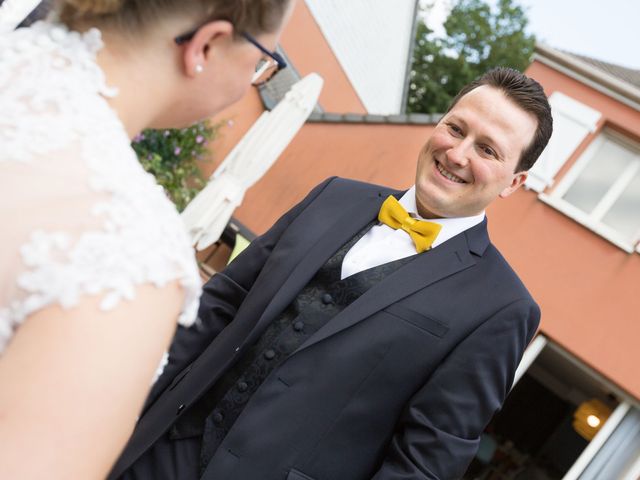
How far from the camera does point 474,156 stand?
84.4 inches

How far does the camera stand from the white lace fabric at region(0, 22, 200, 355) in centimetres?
82

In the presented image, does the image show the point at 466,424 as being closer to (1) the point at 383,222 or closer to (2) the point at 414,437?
(2) the point at 414,437

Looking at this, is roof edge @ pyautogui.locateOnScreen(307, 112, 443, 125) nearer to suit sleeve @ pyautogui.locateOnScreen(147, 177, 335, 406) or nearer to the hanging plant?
the hanging plant

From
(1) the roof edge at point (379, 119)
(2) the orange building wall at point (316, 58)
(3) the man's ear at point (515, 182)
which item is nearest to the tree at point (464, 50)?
(2) the orange building wall at point (316, 58)

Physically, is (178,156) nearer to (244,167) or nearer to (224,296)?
(244,167)

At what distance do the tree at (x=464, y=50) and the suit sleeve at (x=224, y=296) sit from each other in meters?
24.3

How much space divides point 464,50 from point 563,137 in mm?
21526

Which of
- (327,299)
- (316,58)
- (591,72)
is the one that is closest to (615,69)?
(591,72)

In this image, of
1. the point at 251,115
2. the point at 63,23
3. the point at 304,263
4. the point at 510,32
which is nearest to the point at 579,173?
the point at 251,115

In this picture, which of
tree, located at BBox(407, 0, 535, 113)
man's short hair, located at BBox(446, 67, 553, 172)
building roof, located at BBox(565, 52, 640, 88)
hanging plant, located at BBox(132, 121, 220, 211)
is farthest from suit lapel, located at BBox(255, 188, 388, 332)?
tree, located at BBox(407, 0, 535, 113)

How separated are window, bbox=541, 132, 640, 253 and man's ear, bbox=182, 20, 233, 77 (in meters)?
7.39

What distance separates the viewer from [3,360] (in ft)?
2.61

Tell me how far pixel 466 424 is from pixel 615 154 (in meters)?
7.13

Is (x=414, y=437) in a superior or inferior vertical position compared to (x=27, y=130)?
inferior
